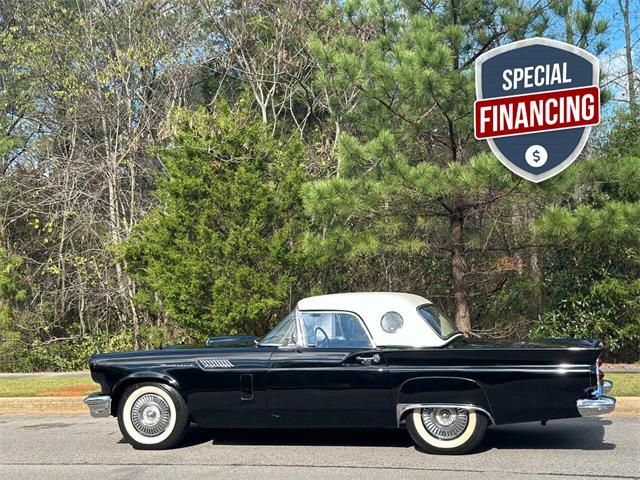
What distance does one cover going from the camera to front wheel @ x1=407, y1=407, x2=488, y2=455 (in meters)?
7.29

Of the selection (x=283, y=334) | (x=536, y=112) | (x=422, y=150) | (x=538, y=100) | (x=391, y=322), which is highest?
(x=538, y=100)

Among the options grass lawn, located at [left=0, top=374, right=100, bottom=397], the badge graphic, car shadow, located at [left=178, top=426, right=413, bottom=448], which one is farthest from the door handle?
the badge graphic

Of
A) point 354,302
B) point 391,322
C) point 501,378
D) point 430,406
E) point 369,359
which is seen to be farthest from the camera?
point 354,302

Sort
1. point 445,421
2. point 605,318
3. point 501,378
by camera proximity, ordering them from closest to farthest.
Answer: point 501,378, point 445,421, point 605,318

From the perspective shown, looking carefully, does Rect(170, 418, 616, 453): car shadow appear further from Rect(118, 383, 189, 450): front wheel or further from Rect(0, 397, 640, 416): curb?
Rect(0, 397, 640, 416): curb

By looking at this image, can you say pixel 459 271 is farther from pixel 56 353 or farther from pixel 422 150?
pixel 56 353

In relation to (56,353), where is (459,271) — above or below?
above

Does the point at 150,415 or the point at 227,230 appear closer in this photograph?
the point at 150,415

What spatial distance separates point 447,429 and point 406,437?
98cm

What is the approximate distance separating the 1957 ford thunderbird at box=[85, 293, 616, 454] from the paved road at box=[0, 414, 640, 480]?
0.30 m

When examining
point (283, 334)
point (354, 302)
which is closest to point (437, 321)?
point (354, 302)

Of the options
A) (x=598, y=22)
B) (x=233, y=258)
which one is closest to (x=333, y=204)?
(x=233, y=258)

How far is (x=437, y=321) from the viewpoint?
8141 mm

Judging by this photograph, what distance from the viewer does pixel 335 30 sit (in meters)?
17.8
